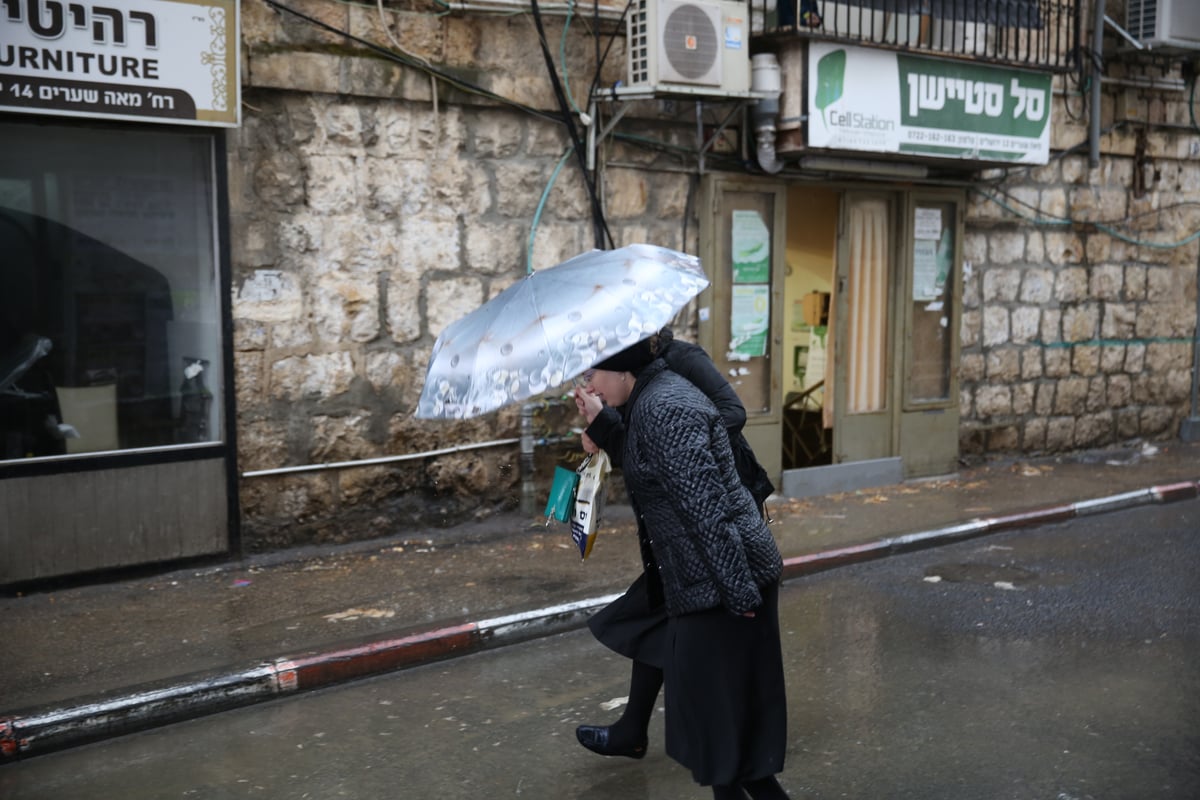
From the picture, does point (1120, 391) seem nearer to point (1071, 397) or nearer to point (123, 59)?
point (1071, 397)

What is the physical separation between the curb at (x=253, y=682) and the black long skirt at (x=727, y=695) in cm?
272

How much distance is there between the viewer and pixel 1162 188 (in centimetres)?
1335

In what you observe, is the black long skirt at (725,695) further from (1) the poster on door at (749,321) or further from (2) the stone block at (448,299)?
(1) the poster on door at (749,321)

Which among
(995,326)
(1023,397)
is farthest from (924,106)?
(1023,397)

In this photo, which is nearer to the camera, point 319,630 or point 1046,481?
point 319,630

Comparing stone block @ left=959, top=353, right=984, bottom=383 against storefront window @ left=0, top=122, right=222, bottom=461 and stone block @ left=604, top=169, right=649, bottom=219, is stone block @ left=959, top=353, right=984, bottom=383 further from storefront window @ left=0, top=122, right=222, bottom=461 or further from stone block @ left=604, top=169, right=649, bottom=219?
storefront window @ left=0, top=122, right=222, bottom=461

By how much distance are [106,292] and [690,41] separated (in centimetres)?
444

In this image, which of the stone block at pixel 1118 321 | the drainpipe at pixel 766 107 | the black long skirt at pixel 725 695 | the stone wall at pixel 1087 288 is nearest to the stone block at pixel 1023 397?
the stone wall at pixel 1087 288

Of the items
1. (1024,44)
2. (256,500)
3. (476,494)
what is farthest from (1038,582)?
(1024,44)

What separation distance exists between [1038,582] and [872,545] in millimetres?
1237

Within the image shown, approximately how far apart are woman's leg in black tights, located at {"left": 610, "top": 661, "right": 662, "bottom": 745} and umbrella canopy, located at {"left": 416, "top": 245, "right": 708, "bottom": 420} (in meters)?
1.37

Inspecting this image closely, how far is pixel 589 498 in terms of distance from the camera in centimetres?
456

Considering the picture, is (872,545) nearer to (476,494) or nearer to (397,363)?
(476,494)

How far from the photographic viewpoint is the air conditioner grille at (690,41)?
8742 millimetres
